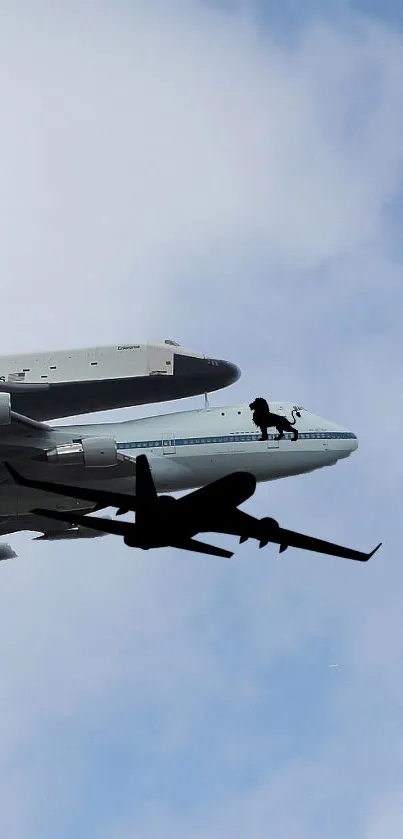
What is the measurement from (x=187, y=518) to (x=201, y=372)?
81.1 feet

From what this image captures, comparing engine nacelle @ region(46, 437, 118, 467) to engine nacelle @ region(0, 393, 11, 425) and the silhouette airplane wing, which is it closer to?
engine nacelle @ region(0, 393, 11, 425)

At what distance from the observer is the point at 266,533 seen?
144ft

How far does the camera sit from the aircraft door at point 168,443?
215ft

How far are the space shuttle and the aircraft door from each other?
216 centimetres

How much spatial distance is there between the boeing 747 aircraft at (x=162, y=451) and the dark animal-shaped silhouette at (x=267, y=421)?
7.5 inches

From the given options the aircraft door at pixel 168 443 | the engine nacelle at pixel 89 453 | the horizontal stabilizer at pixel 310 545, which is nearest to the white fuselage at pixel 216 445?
the aircraft door at pixel 168 443

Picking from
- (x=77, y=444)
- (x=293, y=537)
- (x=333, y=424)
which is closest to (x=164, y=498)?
(x=293, y=537)

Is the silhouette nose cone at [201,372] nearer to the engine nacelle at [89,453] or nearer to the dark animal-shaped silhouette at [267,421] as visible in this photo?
the dark animal-shaped silhouette at [267,421]

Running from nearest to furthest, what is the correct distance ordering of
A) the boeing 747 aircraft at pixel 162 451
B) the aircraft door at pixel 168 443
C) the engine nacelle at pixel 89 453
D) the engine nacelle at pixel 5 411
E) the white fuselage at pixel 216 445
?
the engine nacelle at pixel 5 411
the engine nacelle at pixel 89 453
the boeing 747 aircraft at pixel 162 451
the white fuselage at pixel 216 445
the aircraft door at pixel 168 443

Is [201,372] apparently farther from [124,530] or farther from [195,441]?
[124,530]

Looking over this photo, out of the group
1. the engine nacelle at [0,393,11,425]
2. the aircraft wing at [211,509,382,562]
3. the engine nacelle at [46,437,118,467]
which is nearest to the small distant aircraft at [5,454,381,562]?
the aircraft wing at [211,509,382,562]

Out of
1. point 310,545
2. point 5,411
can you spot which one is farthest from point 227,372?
point 310,545

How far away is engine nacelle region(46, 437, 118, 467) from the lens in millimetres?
63031

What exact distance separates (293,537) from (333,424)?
23506 mm
